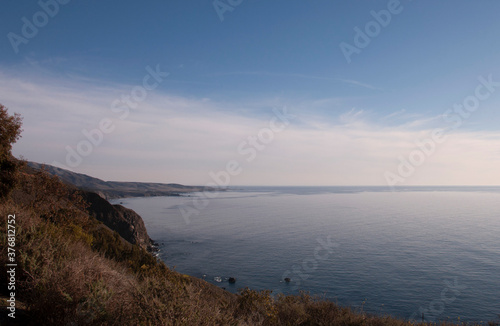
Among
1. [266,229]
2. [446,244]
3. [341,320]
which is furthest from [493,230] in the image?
[341,320]

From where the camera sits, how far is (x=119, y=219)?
57969 mm

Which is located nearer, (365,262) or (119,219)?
(365,262)

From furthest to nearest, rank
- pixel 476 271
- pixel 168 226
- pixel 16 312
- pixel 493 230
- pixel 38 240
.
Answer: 1. pixel 168 226
2. pixel 493 230
3. pixel 476 271
4. pixel 38 240
5. pixel 16 312

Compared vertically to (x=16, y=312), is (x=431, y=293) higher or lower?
lower

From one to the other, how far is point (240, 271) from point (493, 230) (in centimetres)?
6505

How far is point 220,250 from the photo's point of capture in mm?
53469

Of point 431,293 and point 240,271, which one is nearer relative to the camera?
point 431,293

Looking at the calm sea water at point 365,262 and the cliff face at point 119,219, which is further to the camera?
the cliff face at point 119,219

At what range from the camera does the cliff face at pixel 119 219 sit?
56219mm

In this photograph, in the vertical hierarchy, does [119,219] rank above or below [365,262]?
above

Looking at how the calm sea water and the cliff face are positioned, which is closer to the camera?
the calm sea water

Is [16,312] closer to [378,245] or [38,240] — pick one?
[38,240]

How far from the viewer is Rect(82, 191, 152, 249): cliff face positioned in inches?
2213

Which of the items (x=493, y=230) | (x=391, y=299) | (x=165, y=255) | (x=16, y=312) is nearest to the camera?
(x=16, y=312)
